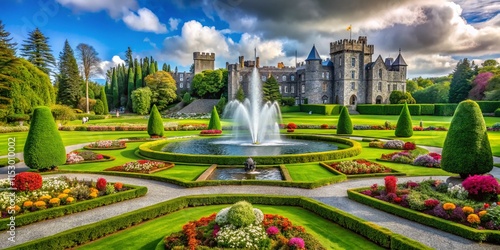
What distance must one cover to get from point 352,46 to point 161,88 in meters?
43.8

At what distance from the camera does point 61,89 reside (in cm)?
6612

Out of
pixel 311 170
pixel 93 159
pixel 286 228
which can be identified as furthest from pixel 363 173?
pixel 93 159

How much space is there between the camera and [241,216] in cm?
793

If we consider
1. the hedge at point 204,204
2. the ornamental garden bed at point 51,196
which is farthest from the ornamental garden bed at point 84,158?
the hedge at point 204,204

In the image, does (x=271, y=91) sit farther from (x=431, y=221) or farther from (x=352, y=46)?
(x=431, y=221)

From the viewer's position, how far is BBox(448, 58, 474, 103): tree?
64250 mm

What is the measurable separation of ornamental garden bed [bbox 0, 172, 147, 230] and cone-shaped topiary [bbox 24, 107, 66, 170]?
3.15 meters

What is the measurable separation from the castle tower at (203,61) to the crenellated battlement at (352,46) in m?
35.8

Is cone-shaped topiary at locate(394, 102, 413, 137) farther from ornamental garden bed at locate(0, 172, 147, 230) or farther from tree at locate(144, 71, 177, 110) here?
tree at locate(144, 71, 177, 110)

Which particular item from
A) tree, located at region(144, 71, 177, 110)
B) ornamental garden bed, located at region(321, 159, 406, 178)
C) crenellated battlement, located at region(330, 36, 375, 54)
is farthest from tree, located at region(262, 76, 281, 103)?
ornamental garden bed, located at region(321, 159, 406, 178)

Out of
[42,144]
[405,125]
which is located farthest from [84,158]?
[405,125]

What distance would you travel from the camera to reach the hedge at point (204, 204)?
8203 mm

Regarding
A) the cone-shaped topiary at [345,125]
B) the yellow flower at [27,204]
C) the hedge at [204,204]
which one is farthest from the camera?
the cone-shaped topiary at [345,125]

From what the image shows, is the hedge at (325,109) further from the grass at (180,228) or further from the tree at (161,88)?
the grass at (180,228)
